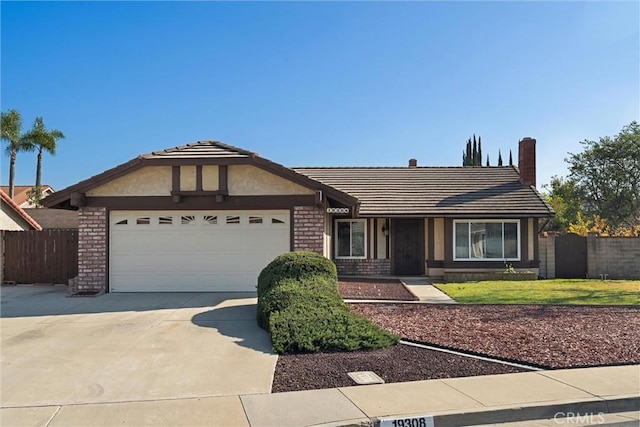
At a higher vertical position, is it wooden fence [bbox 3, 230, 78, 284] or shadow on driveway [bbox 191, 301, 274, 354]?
wooden fence [bbox 3, 230, 78, 284]

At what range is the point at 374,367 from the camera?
6.90 meters

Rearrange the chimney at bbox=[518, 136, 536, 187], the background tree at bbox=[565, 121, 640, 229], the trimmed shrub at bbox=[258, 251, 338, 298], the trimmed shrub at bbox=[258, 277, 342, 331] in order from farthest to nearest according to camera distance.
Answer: the background tree at bbox=[565, 121, 640, 229] < the chimney at bbox=[518, 136, 536, 187] < the trimmed shrub at bbox=[258, 251, 338, 298] < the trimmed shrub at bbox=[258, 277, 342, 331]

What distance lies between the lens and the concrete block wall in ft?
64.2

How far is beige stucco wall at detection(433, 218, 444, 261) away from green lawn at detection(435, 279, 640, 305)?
7.95 ft

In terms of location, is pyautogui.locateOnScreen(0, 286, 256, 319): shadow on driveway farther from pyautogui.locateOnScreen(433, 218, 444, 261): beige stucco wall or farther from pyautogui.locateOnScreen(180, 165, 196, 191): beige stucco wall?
pyautogui.locateOnScreen(433, 218, 444, 261): beige stucco wall

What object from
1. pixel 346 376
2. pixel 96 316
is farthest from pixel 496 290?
pixel 96 316

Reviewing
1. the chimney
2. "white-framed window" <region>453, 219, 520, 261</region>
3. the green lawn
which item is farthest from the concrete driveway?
the chimney

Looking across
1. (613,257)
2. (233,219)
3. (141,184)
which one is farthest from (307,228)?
(613,257)

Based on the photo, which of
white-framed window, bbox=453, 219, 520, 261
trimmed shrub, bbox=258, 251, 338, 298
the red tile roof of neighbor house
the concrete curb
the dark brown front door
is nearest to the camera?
the concrete curb

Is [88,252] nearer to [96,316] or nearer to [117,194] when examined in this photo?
[117,194]

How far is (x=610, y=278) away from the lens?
19.6 m

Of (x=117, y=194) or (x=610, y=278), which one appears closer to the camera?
(x=117, y=194)

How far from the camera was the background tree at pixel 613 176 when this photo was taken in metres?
30.8

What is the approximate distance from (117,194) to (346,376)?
10079 mm
